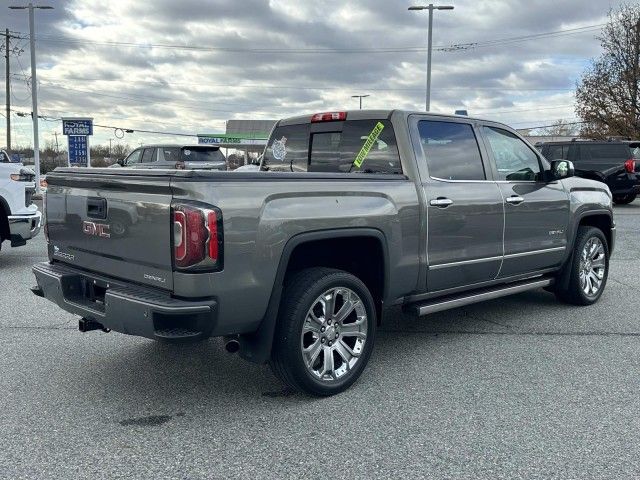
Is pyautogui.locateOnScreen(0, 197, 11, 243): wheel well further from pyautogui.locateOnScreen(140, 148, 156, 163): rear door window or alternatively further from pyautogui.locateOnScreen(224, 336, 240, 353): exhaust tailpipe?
pyautogui.locateOnScreen(140, 148, 156, 163): rear door window

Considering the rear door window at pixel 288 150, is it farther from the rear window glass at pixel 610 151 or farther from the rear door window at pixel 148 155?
the rear window glass at pixel 610 151

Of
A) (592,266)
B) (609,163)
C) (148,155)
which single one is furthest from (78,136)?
(592,266)

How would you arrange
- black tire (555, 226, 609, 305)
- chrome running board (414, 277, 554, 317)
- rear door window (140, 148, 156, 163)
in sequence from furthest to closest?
rear door window (140, 148, 156, 163) < black tire (555, 226, 609, 305) < chrome running board (414, 277, 554, 317)

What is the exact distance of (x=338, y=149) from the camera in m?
5.02

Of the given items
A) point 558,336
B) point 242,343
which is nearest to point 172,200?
point 242,343

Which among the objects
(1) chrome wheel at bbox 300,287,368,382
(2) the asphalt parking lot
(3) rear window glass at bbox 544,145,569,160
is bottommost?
(2) the asphalt parking lot

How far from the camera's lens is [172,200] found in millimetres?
3359

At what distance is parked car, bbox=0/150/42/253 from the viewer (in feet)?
26.7

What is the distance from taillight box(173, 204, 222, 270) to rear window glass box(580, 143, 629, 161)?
17441 millimetres

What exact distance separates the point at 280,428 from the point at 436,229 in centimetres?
188

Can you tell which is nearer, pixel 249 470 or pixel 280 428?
pixel 249 470

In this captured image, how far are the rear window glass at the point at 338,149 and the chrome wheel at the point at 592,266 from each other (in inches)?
110

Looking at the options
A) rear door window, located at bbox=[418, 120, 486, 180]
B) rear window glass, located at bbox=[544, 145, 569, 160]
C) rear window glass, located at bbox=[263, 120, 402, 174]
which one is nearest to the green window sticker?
rear window glass, located at bbox=[263, 120, 402, 174]

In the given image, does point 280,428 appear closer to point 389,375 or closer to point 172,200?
point 389,375
